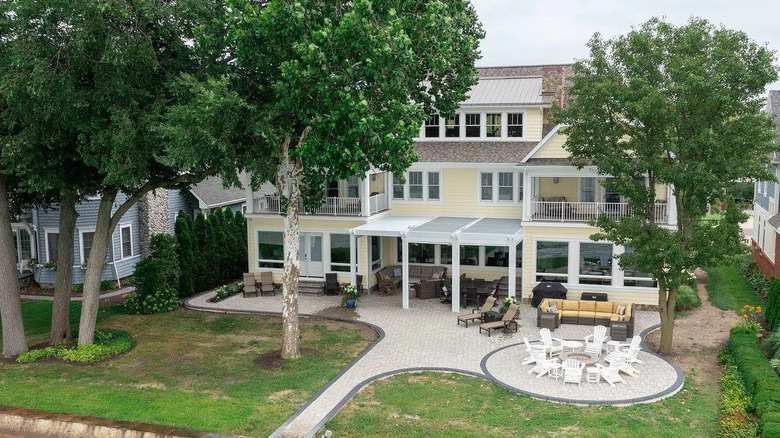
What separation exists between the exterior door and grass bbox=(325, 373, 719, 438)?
12.5 meters

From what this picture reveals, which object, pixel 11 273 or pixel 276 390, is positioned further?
pixel 11 273

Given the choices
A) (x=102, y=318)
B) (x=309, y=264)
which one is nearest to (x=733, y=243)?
(x=309, y=264)

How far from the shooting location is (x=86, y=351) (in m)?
19.4

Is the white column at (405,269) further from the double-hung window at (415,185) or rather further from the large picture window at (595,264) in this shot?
the large picture window at (595,264)

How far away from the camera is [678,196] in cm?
1850

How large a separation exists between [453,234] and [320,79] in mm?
10196

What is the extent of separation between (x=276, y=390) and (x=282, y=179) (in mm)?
5878

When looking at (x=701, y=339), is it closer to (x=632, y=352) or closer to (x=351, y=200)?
(x=632, y=352)

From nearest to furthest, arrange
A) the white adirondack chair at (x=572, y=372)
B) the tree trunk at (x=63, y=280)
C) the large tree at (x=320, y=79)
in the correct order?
the large tree at (x=320, y=79), the white adirondack chair at (x=572, y=372), the tree trunk at (x=63, y=280)

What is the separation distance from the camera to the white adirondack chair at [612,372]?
16441mm

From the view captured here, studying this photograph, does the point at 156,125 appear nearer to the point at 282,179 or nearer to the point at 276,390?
the point at 282,179

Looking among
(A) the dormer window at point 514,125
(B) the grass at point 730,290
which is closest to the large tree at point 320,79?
(A) the dormer window at point 514,125

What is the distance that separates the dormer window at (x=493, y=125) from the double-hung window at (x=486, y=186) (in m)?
1.87

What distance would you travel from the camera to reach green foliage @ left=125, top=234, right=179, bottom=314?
25.2 meters
